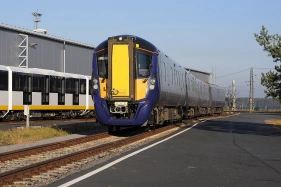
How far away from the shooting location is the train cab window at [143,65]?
18516 millimetres

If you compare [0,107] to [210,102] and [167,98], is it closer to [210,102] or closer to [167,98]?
[167,98]

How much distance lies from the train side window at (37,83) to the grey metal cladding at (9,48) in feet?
34.1

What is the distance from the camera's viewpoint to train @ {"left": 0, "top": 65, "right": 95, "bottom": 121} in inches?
1150

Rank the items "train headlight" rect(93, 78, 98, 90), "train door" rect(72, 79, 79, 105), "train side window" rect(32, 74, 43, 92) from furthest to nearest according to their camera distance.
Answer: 1. "train door" rect(72, 79, 79, 105)
2. "train side window" rect(32, 74, 43, 92)
3. "train headlight" rect(93, 78, 98, 90)

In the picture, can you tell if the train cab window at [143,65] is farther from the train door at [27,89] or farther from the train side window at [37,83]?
the train side window at [37,83]

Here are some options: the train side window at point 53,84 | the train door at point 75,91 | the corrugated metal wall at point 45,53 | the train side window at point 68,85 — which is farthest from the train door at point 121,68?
the corrugated metal wall at point 45,53

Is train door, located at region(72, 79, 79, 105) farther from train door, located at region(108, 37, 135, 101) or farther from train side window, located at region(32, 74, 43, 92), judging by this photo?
train door, located at region(108, 37, 135, 101)

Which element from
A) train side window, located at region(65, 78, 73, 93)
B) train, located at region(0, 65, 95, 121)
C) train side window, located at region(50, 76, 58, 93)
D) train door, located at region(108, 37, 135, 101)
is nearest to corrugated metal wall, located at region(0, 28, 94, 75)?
train side window, located at region(65, 78, 73, 93)

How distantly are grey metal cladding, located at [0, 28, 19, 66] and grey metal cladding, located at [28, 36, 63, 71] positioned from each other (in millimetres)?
2107

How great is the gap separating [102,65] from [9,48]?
85.7 ft

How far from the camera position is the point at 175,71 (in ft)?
85.8

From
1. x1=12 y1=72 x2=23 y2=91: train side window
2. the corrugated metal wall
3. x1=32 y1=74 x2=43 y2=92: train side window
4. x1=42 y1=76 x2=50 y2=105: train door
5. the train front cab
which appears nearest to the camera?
the train front cab

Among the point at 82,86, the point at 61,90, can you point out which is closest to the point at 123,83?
the point at 61,90

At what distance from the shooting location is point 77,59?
178 feet
